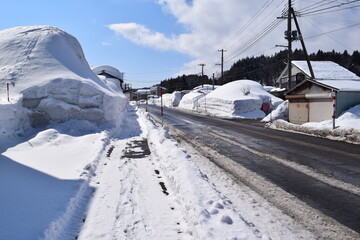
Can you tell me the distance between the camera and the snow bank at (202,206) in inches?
129

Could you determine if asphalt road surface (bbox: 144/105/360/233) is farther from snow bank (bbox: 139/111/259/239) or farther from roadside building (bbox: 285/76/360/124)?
roadside building (bbox: 285/76/360/124)

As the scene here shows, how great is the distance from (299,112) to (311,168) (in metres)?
12.2

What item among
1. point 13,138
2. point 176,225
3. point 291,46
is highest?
point 291,46

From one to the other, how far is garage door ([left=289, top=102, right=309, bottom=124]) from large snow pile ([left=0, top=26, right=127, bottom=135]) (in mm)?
11549

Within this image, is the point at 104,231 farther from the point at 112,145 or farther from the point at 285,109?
the point at 285,109

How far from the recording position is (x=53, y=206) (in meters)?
4.20

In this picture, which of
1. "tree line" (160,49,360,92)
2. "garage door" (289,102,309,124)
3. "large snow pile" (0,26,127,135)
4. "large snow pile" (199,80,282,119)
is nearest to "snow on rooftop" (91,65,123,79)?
"large snow pile" (199,80,282,119)

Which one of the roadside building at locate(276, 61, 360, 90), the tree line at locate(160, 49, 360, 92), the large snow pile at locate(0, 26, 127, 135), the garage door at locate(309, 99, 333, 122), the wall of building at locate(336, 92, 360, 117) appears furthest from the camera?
the tree line at locate(160, 49, 360, 92)

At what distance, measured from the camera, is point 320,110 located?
15.7 meters

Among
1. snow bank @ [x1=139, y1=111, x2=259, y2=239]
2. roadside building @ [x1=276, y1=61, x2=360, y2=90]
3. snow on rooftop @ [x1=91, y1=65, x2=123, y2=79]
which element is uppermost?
snow on rooftop @ [x1=91, y1=65, x2=123, y2=79]

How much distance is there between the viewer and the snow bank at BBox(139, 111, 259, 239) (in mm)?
3275

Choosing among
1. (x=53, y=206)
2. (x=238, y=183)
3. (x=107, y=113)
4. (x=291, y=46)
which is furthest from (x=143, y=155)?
(x=291, y=46)

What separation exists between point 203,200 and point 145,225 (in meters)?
0.97

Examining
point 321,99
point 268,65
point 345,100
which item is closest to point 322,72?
point 321,99
